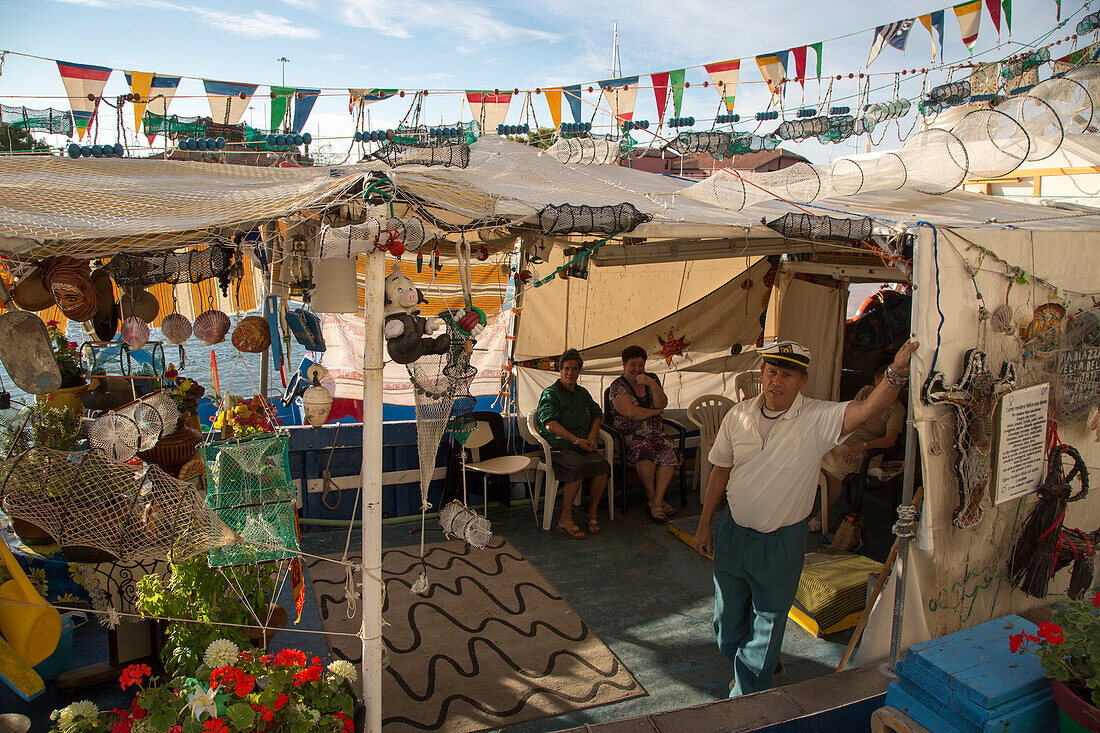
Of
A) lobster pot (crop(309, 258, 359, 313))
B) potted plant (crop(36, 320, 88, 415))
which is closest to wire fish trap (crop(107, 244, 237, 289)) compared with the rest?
potted plant (crop(36, 320, 88, 415))

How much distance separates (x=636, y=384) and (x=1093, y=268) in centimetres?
296

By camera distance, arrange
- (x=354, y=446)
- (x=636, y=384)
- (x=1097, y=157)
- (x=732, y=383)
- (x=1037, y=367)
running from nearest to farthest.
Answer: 1. (x=1037, y=367)
2. (x=354, y=446)
3. (x=636, y=384)
4. (x=1097, y=157)
5. (x=732, y=383)

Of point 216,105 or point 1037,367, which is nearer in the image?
point 1037,367

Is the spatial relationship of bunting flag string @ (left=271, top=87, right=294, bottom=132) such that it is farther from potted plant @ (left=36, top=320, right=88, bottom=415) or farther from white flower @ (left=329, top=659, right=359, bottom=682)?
white flower @ (left=329, top=659, right=359, bottom=682)

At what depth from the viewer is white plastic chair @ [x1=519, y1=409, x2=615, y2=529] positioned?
16.5 ft

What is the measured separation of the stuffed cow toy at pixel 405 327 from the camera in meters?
2.27

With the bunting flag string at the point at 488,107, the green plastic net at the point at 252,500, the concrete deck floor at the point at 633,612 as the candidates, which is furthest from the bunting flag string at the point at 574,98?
the green plastic net at the point at 252,500

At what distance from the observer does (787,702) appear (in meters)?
2.72

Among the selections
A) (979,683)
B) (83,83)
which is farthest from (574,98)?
(979,683)

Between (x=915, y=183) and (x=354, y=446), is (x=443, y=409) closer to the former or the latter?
(x=354, y=446)

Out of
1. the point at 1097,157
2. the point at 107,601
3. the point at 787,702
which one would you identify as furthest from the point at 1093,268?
the point at 107,601

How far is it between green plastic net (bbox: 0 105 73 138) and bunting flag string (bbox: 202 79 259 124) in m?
1.13

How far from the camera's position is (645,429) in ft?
17.9

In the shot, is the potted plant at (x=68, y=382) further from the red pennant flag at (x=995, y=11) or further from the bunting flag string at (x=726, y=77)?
the red pennant flag at (x=995, y=11)
